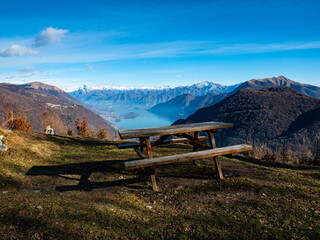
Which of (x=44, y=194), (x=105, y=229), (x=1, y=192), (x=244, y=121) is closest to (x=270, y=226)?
(x=105, y=229)

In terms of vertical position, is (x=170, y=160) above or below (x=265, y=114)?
above

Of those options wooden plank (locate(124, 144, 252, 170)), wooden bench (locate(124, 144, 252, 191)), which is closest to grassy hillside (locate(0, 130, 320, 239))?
wooden bench (locate(124, 144, 252, 191))

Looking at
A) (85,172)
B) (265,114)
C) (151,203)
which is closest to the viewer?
(151,203)

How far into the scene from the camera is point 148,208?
416 centimetres

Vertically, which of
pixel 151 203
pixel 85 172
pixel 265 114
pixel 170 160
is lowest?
pixel 151 203

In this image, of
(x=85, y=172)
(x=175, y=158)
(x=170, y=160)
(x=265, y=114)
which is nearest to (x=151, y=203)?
(x=170, y=160)

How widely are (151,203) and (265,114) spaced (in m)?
97.0

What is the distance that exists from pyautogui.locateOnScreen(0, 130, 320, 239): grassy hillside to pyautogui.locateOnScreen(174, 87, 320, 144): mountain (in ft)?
228

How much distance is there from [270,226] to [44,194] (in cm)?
451

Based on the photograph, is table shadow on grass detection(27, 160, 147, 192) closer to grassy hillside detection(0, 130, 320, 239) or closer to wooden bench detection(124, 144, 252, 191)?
grassy hillside detection(0, 130, 320, 239)

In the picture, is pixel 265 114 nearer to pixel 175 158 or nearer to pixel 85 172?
pixel 175 158

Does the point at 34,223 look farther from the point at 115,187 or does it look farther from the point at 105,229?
the point at 115,187

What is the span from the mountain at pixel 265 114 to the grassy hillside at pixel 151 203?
2738 inches

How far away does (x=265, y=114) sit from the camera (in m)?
89.4
